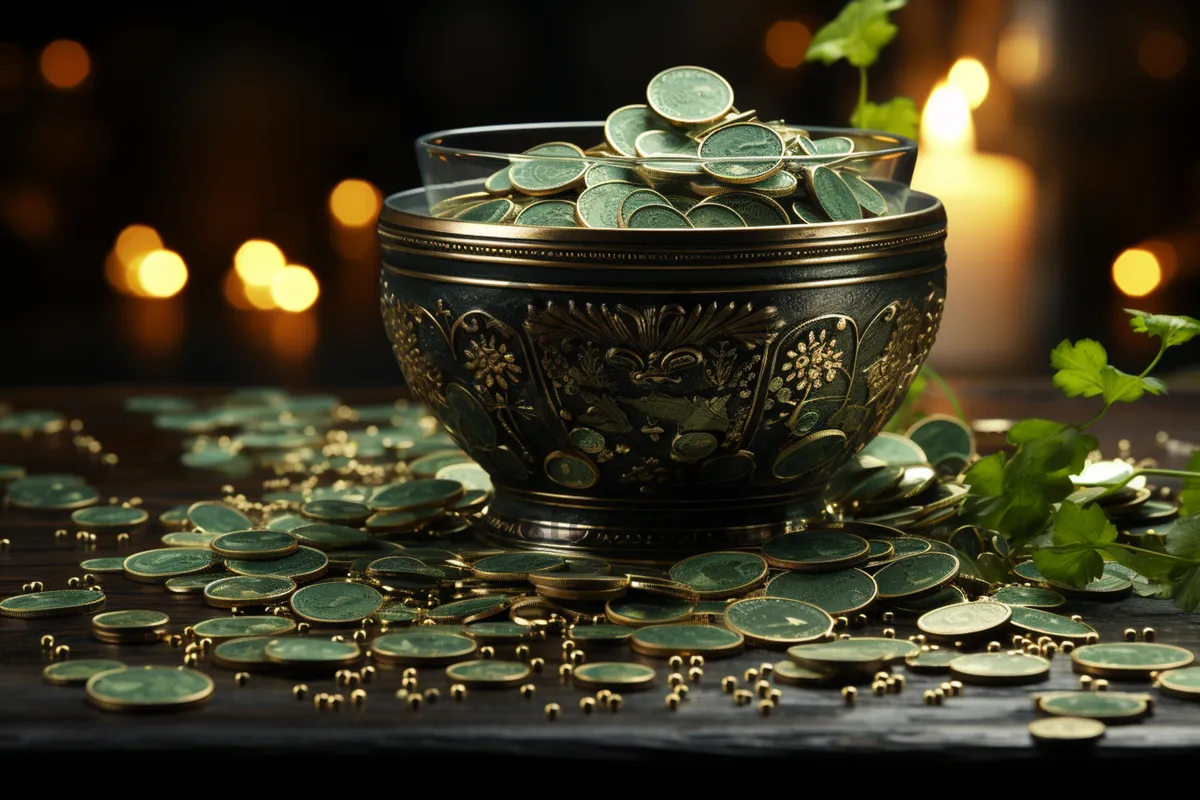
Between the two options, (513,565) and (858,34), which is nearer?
(513,565)

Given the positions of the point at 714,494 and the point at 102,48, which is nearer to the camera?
the point at 714,494

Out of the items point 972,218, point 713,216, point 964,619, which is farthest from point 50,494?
point 972,218

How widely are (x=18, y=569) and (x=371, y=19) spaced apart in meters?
1.41

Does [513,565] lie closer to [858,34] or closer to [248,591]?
[248,591]

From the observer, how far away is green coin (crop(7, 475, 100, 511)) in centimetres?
126

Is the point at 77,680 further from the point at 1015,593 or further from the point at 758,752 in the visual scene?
the point at 1015,593

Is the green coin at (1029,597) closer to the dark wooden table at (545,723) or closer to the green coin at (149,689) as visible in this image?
the dark wooden table at (545,723)

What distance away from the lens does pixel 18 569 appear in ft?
3.61

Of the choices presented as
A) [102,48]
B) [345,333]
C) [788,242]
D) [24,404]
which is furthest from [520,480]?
[102,48]

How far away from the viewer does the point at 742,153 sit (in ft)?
3.49

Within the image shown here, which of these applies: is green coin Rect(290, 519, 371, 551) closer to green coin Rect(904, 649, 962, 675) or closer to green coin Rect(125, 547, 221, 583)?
green coin Rect(125, 547, 221, 583)

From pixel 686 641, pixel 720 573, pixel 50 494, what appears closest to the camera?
pixel 686 641

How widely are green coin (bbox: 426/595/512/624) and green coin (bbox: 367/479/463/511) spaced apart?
161 millimetres

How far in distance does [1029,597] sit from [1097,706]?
197 mm
